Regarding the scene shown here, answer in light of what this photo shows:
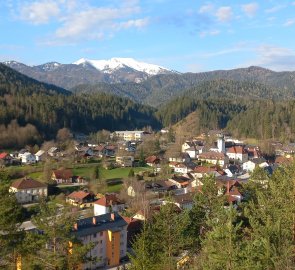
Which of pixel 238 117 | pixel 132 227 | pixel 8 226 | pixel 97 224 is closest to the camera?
pixel 8 226

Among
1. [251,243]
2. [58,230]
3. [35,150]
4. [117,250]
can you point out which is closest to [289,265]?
[251,243]

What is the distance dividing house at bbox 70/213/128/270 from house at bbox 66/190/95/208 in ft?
34.5

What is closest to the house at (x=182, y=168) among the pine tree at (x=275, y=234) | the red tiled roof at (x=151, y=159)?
the red tiled roof at (x=151, y=159)

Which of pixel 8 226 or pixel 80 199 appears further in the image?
pixel 80 199

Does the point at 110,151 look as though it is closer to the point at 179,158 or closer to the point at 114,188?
the point at 179,158

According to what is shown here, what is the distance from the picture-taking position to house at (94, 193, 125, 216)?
31.2 m

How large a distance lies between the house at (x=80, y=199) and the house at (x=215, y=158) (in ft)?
78.1

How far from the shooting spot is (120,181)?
42.1 m

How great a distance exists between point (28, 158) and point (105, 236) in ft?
106

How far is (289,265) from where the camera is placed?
10625 mm

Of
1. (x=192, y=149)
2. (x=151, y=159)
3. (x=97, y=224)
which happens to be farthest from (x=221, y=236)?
(x=192, y=149)

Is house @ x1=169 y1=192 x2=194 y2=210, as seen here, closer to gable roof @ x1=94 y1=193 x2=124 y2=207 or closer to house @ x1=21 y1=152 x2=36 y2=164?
gable roof @ x1=94 y1=193 x2=124 y2=207

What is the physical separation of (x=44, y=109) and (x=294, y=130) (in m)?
47.9

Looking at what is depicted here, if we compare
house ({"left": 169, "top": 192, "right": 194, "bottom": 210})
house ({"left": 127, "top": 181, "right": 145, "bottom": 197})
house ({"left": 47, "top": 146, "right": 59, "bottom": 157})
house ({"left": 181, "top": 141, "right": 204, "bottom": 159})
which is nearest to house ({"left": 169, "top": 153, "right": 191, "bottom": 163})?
house ({"left": 181, "top": 141, "right": 204, "bottom": 159})
